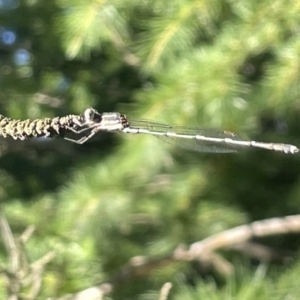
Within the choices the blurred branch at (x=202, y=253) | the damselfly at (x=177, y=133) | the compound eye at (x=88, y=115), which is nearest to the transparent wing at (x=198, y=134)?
the damselfly at (x=177, y=133)

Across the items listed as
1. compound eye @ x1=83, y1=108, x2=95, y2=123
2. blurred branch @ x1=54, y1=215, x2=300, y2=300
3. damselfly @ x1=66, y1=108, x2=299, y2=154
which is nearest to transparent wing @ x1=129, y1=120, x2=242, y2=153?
damselfly @ x1=66, y1=108, x2=299, y2=154

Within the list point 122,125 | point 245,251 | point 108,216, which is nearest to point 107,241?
point 108,216

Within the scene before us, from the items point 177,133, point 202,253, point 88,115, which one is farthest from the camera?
point 202,253

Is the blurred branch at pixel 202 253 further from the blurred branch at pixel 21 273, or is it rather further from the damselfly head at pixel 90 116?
the damselfly head at pixel 90 116

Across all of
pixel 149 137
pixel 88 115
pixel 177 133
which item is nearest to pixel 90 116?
pixel 88 115

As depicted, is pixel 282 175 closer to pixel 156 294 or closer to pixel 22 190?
pixel 156 294

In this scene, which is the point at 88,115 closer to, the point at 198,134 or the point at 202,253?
the point at 198,134
